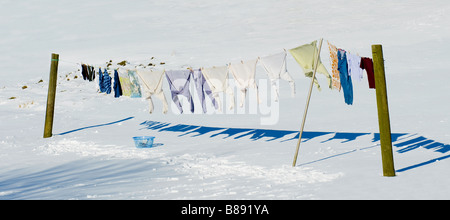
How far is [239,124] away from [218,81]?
11.9 ft

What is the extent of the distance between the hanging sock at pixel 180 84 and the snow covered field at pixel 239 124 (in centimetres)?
74

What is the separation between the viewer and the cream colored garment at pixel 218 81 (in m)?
13.0

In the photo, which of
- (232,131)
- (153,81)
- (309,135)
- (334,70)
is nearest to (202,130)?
(232,131)

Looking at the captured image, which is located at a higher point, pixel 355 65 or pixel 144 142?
pixel 355 65

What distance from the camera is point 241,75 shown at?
12.4 metres

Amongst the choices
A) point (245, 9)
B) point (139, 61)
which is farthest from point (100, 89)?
point (245, 9)

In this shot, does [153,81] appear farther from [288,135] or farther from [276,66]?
[276,66]

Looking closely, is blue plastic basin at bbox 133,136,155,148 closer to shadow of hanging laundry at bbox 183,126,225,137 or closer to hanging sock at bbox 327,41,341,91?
shadow of hanging laundry at bbox 183,126,225,137

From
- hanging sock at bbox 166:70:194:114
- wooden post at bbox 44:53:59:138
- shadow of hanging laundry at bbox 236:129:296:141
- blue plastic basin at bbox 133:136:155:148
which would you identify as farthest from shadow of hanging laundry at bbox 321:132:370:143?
wooden post at bbox 44:53:59:138

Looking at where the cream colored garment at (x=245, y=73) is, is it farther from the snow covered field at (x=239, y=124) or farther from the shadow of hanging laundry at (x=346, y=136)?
the shadow of hanging laundry at (x=346, y=136)

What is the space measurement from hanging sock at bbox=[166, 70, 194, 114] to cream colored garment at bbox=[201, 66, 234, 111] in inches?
24.7
